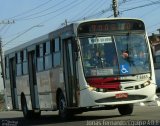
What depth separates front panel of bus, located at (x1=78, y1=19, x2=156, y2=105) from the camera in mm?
18938

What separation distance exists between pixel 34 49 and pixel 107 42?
16.1 feet

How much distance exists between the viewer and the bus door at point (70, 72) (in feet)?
64.0

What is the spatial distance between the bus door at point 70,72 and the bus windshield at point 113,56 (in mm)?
561

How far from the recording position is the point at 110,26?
19.6 metres

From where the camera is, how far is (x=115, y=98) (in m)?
19.0

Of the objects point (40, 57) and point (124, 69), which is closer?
point (124, 69)

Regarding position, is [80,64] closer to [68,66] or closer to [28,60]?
[68,66]

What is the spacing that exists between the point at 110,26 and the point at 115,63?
1317 mm

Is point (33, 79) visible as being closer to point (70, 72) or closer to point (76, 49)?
point (70, 72)

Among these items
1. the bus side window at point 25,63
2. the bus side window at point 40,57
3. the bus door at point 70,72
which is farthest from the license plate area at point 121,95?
the bus side window at point 25,63

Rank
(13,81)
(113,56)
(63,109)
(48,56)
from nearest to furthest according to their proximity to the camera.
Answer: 1. (113,56)
2. (63,109)
3. (48,56)
4. (13,81)

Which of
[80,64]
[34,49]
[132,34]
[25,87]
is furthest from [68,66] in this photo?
[25,87]

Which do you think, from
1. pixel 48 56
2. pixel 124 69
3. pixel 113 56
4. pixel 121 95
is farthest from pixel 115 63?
pixel 48 56

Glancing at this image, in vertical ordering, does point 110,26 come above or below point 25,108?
above
